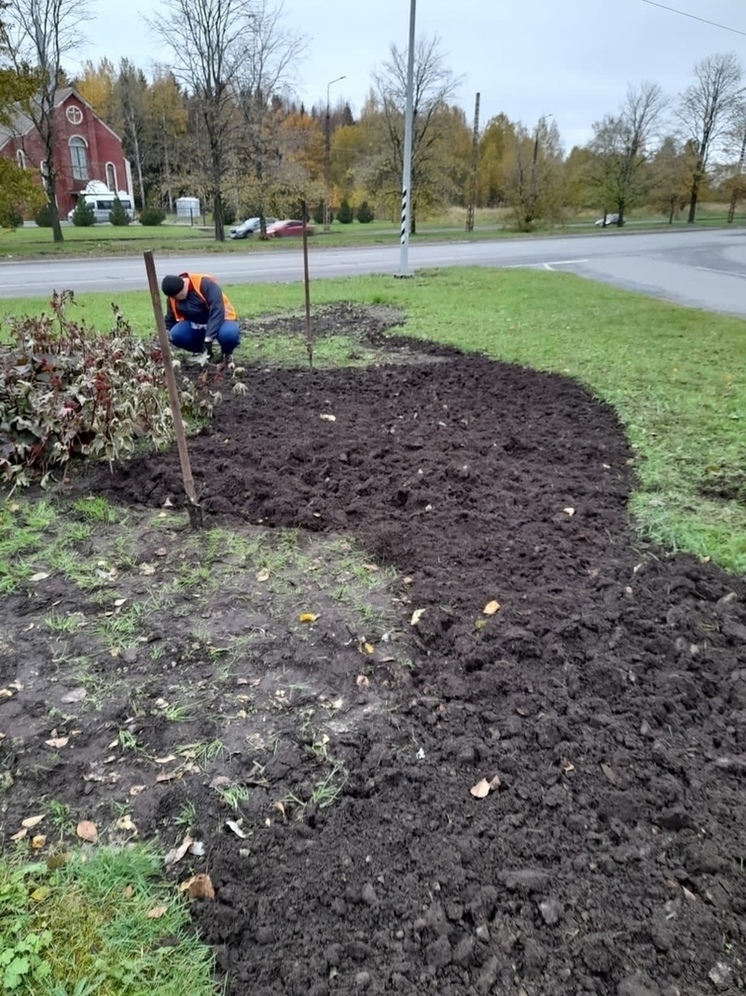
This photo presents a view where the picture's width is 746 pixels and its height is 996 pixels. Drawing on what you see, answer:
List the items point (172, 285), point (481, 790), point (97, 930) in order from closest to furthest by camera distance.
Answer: point (97, 930) → point (481, 790) → point (172, 285)

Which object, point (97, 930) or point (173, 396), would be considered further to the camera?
point (173, 396)

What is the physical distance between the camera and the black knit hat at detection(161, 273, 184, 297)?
5.74m

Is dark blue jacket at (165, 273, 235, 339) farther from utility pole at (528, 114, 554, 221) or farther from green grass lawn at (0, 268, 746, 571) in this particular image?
utility pole at (528, 114, 554, 221)

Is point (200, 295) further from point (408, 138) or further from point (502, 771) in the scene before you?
point (408, 138)

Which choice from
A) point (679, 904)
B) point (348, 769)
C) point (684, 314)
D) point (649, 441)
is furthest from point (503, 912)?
point (684, 314)

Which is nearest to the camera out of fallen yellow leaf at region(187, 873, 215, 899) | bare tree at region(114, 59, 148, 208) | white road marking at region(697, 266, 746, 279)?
fallen yellow leaf at region(187, 873, 215, 899)

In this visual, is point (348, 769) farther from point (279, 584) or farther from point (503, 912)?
point (279, 584)

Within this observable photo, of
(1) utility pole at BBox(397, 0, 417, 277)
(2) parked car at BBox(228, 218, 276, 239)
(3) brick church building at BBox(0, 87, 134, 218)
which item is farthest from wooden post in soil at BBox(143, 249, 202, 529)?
(3) brick church building at BBox(0, 87, 134, 218)

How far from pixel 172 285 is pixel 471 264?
14272 millimetres

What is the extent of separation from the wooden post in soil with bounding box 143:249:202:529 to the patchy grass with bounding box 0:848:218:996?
189cm

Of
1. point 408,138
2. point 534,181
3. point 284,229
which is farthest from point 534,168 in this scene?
point 408,138

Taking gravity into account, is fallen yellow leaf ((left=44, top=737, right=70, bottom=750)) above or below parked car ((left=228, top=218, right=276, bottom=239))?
below

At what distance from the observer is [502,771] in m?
2.09

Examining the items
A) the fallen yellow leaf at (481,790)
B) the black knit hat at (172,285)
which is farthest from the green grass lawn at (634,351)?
the fallen yellow leaf at (481,790)
